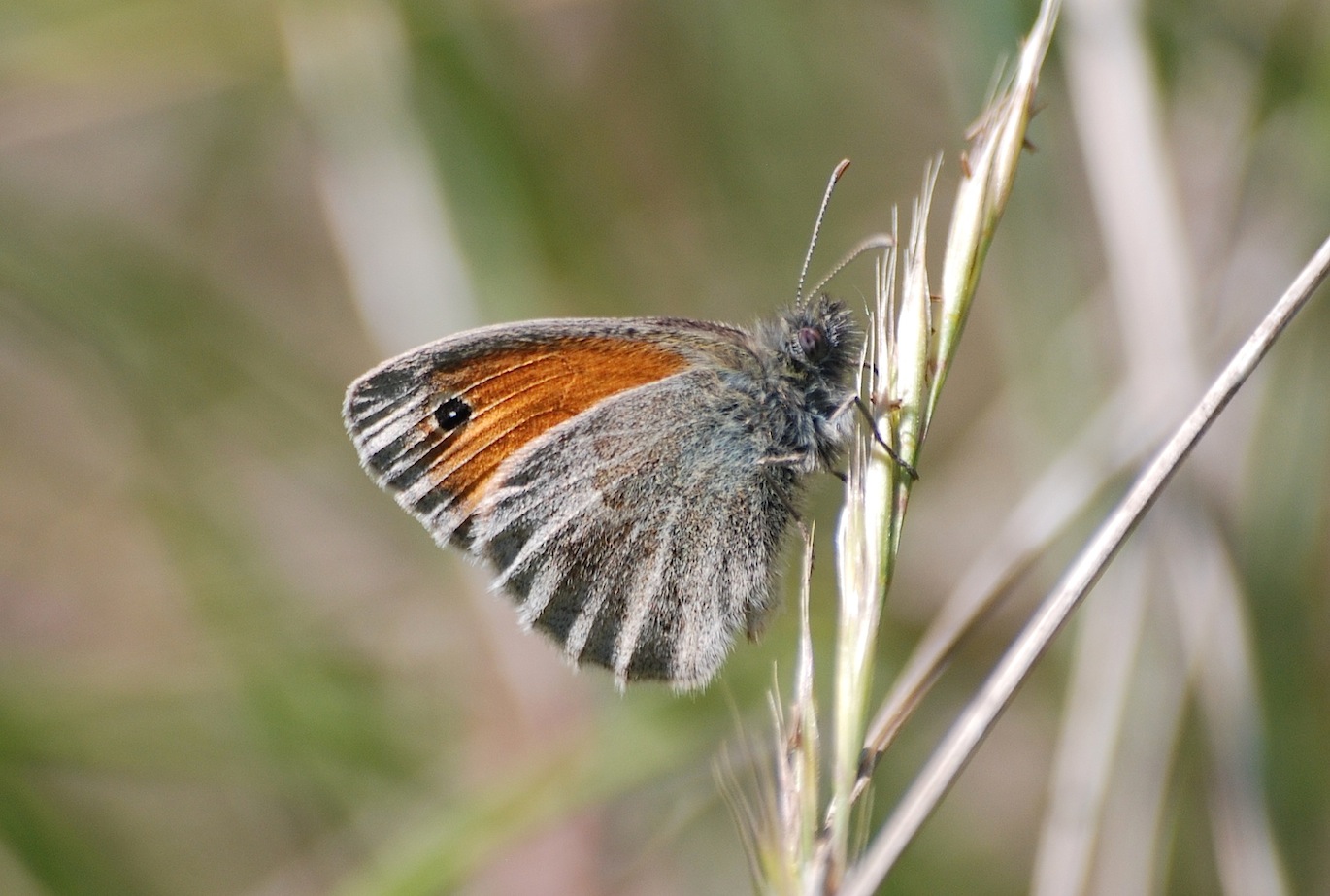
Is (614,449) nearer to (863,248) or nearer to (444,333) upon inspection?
(863,248)

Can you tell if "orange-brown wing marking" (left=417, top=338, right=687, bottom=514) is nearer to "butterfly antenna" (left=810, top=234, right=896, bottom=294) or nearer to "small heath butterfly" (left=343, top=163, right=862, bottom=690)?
"small heath butterfly" (left=343, top=163, right=862, bottom=690)

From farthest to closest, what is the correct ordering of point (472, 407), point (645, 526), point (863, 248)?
point (472, 407) < point (645, 526) < point (863, 248)

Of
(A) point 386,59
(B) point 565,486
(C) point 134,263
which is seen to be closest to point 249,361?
(C) point 134,263

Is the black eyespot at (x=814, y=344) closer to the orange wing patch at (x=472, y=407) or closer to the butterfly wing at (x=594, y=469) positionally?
the butterfly wing at (x=594, y=469)

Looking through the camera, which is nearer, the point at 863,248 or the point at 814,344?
the point at 863,248

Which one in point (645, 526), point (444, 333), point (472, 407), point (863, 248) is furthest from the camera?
point (444, 333)

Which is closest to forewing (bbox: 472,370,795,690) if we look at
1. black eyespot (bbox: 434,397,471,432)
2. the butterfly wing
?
the butterfly wing

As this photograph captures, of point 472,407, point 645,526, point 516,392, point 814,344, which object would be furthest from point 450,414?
point 814,344
